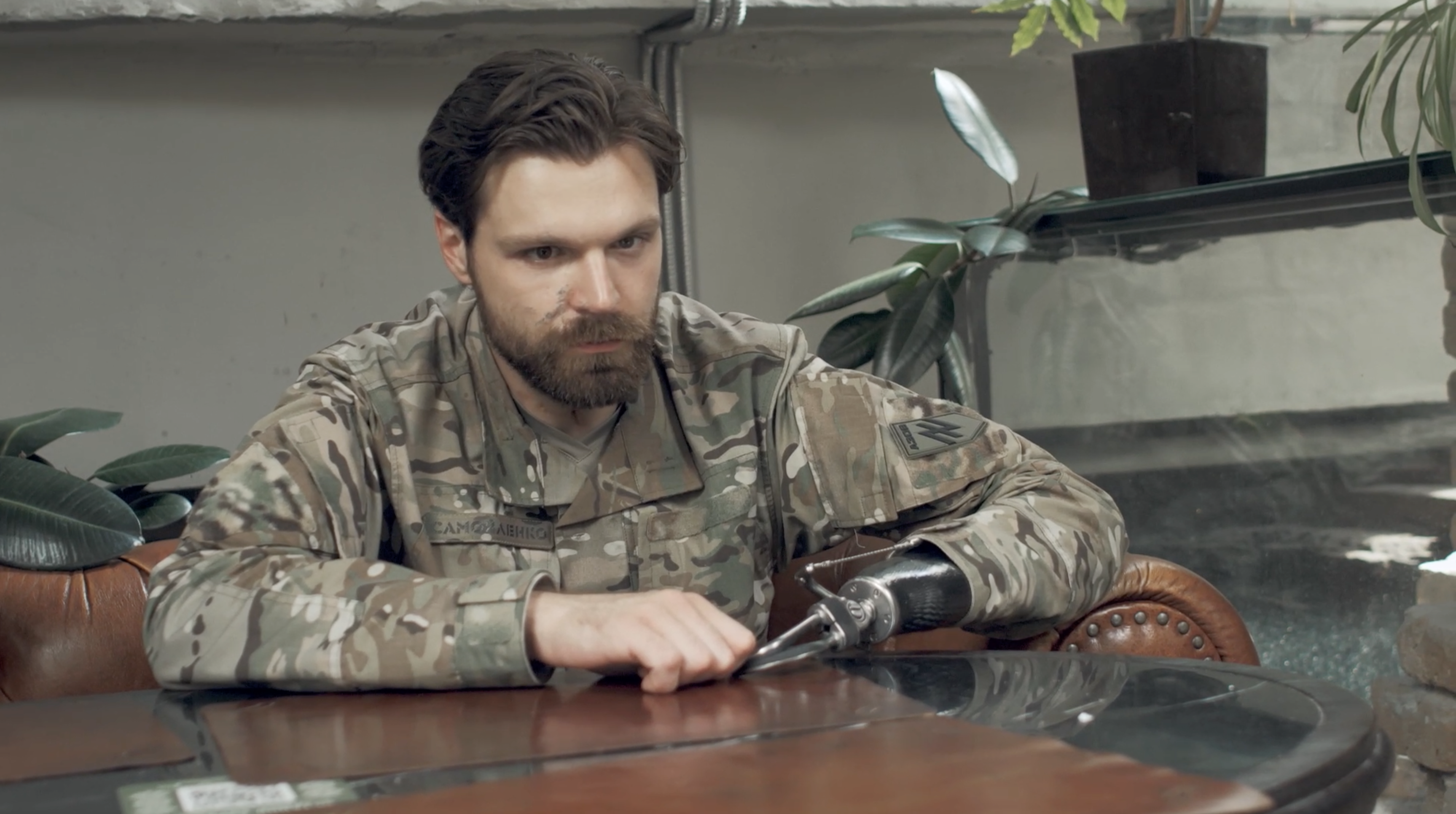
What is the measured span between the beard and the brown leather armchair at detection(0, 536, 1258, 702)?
0.36 m

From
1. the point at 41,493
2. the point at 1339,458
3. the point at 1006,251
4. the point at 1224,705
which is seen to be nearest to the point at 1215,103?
the point at 1006,251

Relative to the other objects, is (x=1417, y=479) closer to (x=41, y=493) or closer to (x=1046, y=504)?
(x=1046, y=504)

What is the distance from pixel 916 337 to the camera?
2828 millimetres

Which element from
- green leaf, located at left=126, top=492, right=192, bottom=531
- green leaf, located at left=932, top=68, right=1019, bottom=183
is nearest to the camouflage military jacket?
green leaf, located at left=126, top=492, right=192, bottom=531

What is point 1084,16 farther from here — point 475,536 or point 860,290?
point 475,536

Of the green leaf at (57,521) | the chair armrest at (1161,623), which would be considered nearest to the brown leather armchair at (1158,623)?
the chair armrest at (1161,623)

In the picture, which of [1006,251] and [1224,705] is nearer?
[1224,705]

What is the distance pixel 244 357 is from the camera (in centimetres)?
282

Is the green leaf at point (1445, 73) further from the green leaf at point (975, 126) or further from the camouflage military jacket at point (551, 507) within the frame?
the green leaf at point (975, 126)

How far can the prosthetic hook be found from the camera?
48.5 inches

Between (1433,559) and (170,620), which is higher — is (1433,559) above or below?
below

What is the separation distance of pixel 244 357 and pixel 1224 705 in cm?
224

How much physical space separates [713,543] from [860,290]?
4.30 feet

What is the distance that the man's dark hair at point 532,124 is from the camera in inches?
62.5
